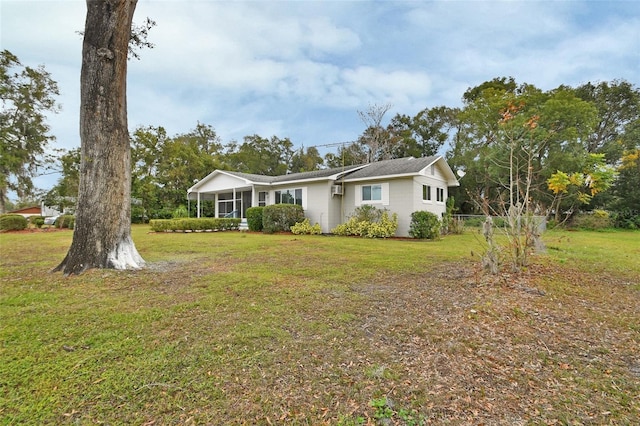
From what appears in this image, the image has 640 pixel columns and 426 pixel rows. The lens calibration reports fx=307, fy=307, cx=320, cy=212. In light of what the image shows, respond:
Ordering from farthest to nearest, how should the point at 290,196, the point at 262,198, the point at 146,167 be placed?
the point at 146,167 < the point at 262,198 < the point at 290,196

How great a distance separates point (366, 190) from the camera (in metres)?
15.7

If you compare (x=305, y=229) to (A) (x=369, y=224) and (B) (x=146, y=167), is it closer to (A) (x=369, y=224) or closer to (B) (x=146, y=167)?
(A) (x=369, y=224)

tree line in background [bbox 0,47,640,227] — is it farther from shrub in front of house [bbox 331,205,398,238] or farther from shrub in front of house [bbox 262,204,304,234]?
shrub in front of house [bbox 262,204,304,234]

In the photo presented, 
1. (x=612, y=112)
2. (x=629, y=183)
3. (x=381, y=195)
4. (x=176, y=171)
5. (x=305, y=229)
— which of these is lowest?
(x=305, y=229)

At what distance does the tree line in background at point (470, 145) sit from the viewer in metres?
20.0

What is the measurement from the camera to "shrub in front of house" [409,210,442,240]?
13359 mm

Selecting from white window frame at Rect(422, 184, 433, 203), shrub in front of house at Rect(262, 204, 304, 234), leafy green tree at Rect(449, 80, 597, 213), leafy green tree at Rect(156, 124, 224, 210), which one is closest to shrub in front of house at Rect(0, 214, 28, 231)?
leafy green tree at Rect(156, 124, 224, 210)

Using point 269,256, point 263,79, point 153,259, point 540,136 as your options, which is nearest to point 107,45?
point 153,259

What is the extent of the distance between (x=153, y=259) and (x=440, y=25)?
1145 centimetres

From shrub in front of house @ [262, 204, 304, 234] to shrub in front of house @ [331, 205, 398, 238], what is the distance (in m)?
2.41

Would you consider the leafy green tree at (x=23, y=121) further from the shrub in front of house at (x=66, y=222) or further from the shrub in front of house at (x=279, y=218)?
the shrub in front of house at (x=279, y=218)

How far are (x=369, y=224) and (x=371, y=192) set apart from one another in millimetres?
2004

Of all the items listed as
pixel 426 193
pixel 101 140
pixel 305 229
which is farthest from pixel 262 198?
pixel 101 140

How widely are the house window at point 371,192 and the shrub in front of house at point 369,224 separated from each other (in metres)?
0.80
